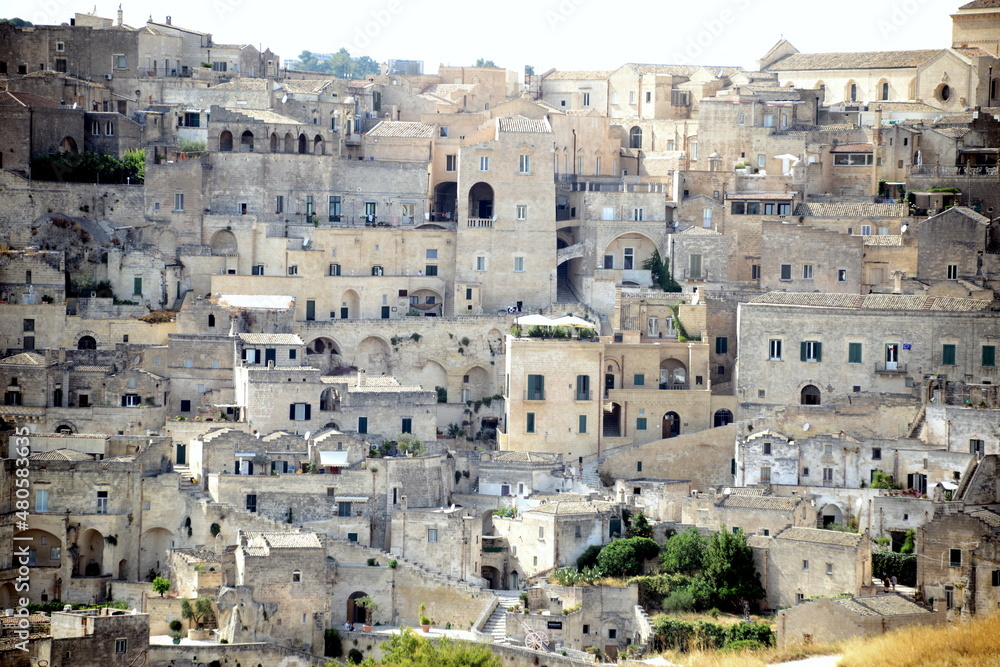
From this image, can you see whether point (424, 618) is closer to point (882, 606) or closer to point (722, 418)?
point (882, 606)

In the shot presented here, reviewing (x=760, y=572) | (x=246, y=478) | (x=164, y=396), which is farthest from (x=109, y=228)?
(x=760, y=572)

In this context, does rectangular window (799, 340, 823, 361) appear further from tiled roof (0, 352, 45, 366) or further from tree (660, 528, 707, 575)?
tiled roof (0, 352, 45, 366)

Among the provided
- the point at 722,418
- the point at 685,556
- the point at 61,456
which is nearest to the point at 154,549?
the point at 61,456

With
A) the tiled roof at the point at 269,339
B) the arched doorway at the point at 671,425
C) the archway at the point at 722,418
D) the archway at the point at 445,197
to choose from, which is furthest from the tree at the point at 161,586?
the archway at the point at 445,197

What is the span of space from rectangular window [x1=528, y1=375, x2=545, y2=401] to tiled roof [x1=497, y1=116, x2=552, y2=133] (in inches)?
440

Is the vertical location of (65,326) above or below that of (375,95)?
below

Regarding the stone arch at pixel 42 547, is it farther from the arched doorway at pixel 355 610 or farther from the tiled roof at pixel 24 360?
the arched doorway at pixel 355 610

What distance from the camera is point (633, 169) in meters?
72.7

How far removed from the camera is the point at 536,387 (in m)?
58.8

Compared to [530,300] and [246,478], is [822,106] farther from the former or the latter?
[246,478]

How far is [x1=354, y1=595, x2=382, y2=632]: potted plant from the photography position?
52.1 m

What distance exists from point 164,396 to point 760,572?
63.3 ft

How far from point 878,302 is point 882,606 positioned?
41.8ft

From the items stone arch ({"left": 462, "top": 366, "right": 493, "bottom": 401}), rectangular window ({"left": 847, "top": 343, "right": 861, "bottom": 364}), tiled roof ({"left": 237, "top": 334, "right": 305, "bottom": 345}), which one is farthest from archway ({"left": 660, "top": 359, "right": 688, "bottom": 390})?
tiled roof ({"left": 237, "top": 334, "right": 305, "bottom": 345})
